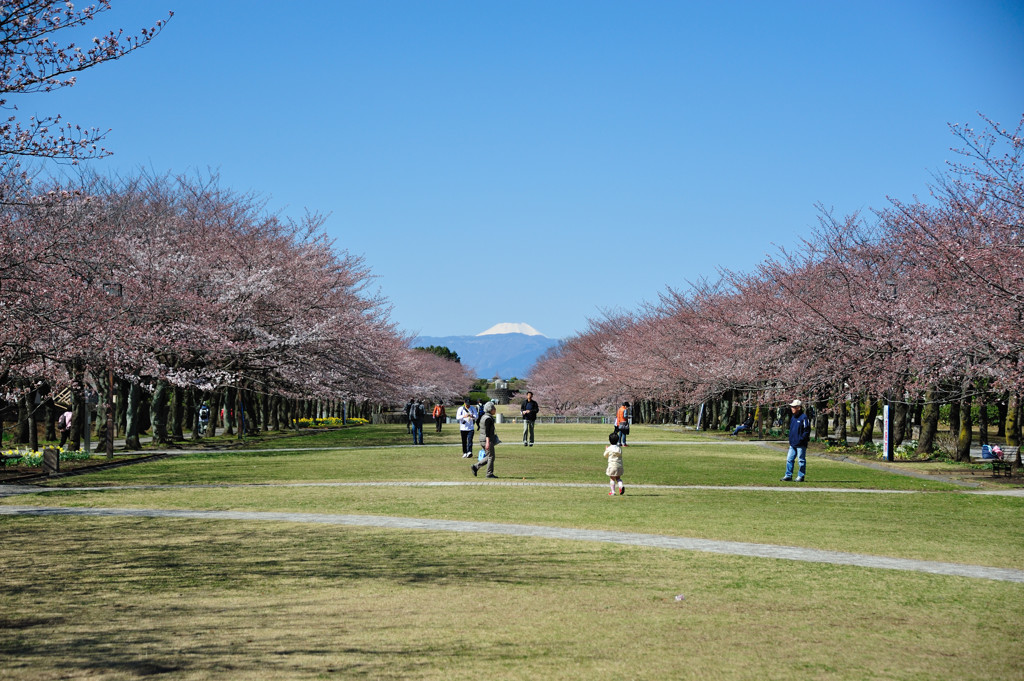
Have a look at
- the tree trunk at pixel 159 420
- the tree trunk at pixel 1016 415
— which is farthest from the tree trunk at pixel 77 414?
the tree trunk at pixel 1016 415

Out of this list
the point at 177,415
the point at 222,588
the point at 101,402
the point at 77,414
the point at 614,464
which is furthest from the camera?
the point at 177,415

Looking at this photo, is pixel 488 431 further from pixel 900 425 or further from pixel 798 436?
pixel 900 425

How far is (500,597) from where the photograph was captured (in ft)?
31.6

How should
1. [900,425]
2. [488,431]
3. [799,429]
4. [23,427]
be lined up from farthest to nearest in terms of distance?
[23,427], [900,425], [799,429], [488,431]

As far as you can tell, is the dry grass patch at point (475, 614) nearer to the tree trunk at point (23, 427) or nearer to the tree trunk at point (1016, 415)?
the tree trunk at point (1016, 415)

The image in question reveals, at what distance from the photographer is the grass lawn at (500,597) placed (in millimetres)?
7320

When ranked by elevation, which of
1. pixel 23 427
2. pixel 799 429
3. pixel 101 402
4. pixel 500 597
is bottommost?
pixel 23 427

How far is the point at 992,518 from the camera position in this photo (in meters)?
17.0

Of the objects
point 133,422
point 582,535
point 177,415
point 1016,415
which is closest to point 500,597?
point 582,535

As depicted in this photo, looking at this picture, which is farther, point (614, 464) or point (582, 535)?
point (614, 464)

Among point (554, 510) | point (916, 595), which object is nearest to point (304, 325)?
point (554, 510)

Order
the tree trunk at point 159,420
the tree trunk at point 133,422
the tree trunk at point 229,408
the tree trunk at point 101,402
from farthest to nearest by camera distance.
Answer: the tree trunk at point 229,408
the tree trunk at point 159,420
the tree trunk at point 133,422
the tree trunk at point 101,402

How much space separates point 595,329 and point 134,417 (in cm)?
7987

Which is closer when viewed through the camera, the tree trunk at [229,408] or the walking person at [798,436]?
the walking person at [798,436]
